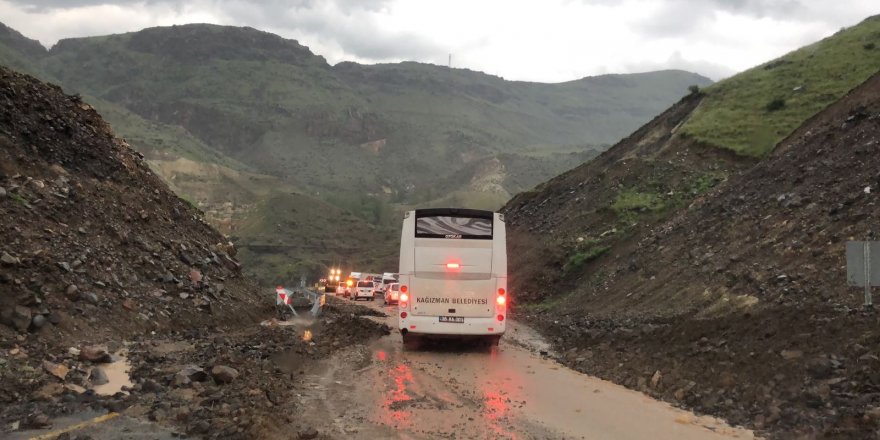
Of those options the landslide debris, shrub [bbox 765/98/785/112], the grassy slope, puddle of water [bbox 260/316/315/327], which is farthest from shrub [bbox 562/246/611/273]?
the grassy slope

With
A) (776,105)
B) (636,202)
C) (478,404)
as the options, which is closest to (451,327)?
(478,404)

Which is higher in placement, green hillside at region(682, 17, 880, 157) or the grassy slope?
green hillside at region(682, 17, 880, 157)

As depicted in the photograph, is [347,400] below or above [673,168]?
below

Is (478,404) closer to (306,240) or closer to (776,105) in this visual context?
(776,105)

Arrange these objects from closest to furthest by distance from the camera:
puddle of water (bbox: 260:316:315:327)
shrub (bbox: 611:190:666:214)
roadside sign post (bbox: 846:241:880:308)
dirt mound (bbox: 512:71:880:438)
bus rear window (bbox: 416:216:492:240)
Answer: dirt mound (bbox: 512:71:880:438), roadside sign post (bbox: 846:241:880:308), bus rear window (bbox: 416:216:492:240), puddle of water (bbox: 260:316:315:327), shrub (bbox: 611:190:666:214)

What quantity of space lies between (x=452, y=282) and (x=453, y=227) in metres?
1.45

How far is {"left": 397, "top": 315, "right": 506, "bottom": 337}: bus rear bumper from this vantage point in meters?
17.7

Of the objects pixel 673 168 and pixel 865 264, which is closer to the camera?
pixel 865 264

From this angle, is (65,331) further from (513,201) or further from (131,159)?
(513,201)

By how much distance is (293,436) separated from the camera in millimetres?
8570

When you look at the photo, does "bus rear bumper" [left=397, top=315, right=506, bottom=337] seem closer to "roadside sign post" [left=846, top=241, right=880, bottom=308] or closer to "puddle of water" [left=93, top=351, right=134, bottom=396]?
"puddle of water" [left=93, top=351, right=134, bottom=396]

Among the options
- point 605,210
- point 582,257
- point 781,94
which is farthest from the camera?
point 781,94

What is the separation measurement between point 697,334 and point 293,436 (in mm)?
9479

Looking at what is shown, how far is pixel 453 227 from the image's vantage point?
18.0 meters
